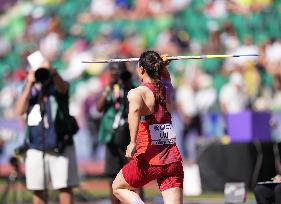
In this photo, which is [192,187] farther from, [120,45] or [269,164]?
[120,45]

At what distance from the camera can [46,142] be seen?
11.6m

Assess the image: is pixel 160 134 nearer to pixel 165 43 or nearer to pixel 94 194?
pixel 94 194

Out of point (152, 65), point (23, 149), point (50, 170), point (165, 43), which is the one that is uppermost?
point (165, 43)

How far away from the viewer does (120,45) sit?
74.8 ft

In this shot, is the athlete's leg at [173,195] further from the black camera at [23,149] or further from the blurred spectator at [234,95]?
the blurred spectator at [234,95]

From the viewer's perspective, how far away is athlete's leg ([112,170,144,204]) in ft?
32.0

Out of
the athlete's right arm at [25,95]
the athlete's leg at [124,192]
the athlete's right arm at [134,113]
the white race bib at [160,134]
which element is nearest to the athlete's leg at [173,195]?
the athlete's leg at [124,192]

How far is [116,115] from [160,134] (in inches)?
129

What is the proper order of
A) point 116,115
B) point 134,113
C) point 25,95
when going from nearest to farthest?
point 134,113
point 25,95
point 116,115

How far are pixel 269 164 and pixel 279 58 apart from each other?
5284 millimetres

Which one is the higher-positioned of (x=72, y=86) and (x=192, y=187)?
(x=72, y=86)

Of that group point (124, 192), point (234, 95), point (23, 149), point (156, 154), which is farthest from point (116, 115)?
point (234, 95)

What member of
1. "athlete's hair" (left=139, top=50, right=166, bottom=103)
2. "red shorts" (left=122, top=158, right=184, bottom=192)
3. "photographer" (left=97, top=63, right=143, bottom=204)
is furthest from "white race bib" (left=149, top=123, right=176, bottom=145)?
"photographer" (left=97, top=63, right=143, bottom=204)

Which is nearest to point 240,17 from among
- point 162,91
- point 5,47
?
point 5,47
